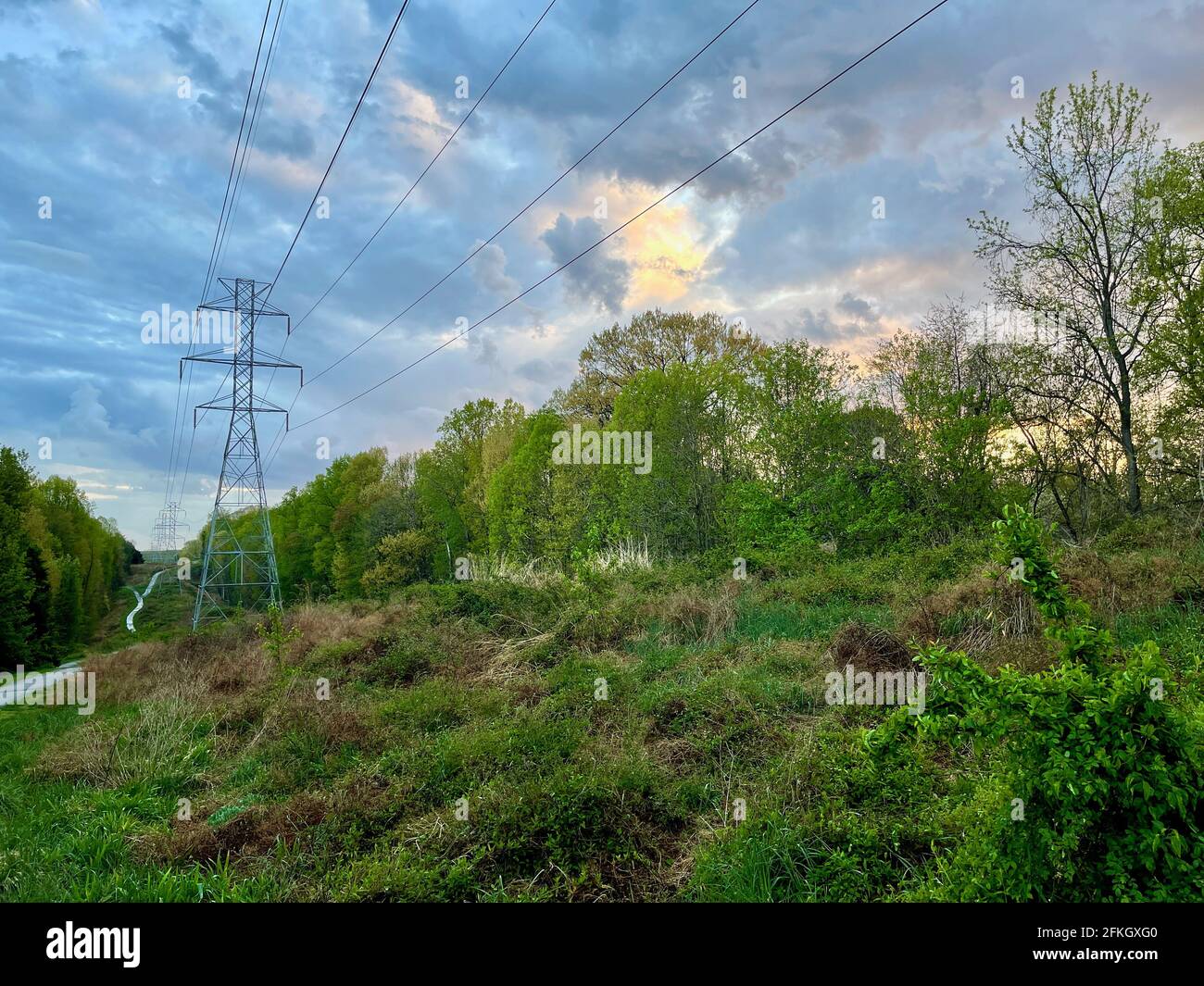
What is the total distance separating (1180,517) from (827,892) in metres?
12.8

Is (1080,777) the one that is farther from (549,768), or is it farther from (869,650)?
(869,650)

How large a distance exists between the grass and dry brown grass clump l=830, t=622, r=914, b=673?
26cm

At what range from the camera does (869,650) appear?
25.7ft

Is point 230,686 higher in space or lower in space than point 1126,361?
lower

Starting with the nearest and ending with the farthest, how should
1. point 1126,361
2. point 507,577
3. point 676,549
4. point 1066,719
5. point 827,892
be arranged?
point 1066,719 → point 827,892 → point 1126,361 → point 507,577 → point 676,549

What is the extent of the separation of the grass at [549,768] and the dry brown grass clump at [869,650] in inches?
10.4

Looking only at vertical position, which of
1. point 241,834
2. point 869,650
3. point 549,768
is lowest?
point 241,834

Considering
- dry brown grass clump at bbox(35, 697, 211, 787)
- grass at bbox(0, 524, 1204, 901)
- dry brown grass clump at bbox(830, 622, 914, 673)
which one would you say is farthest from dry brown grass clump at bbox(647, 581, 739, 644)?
dry brown grass clump at bbox(35, 697, 211, 787)

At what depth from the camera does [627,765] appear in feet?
18.5

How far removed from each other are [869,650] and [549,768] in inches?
161

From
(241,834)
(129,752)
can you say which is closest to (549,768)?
(241,834)

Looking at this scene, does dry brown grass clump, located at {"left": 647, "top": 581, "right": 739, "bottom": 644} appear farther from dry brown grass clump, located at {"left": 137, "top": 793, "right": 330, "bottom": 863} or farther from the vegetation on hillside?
dry brown grass clump, located at {"left": 137, "top": 793, "right": 330, "bottom": 863}
